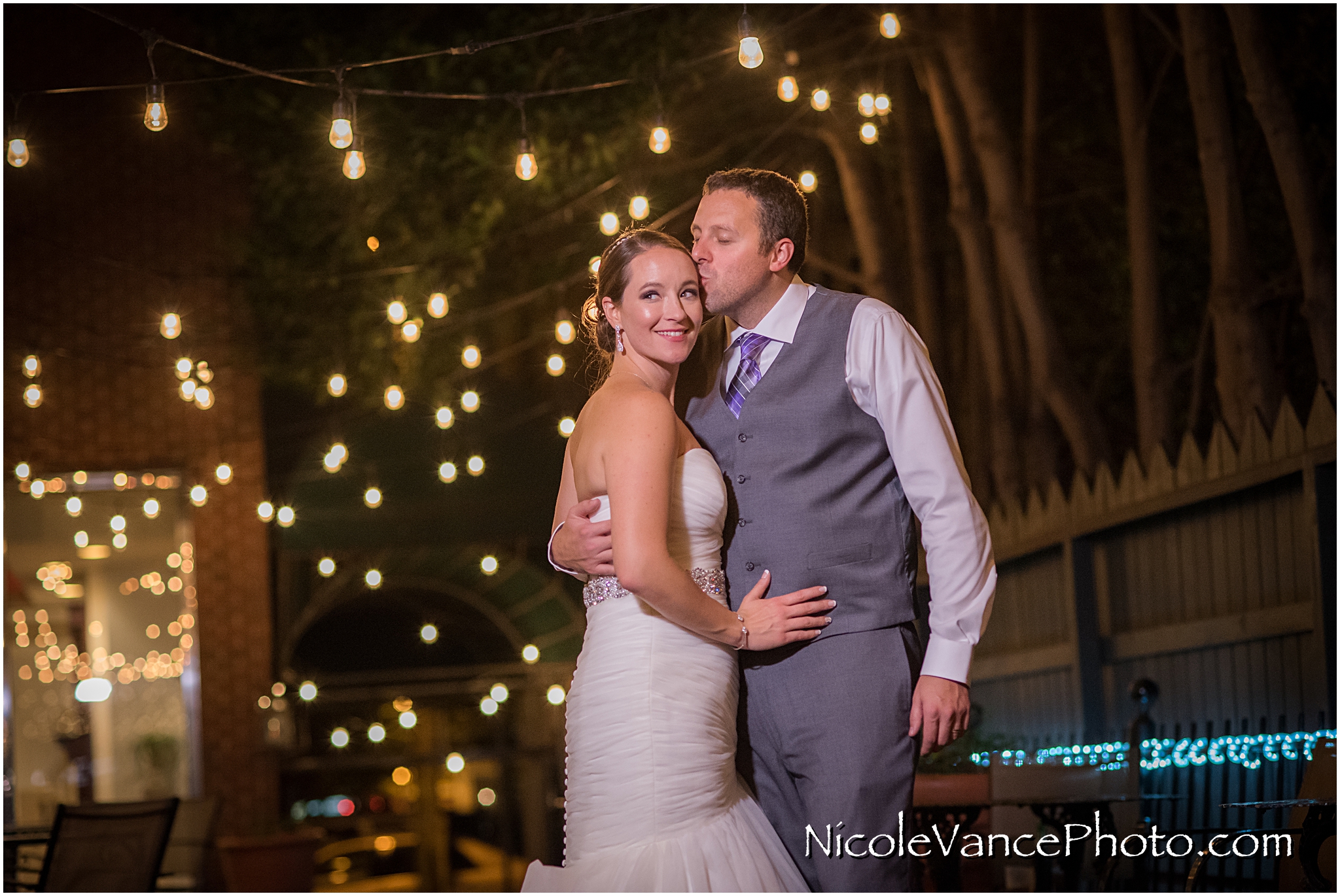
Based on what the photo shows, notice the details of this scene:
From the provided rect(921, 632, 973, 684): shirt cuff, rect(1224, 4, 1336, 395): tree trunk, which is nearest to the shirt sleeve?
rect(921, 632, 973, 684): shirt cuff

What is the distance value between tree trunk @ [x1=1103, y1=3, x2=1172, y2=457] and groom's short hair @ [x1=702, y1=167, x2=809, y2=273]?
12.0ft

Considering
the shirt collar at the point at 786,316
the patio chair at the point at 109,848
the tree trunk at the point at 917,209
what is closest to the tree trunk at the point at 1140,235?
the tree trunk at the point at 917,209

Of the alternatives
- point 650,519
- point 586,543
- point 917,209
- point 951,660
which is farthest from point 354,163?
point 917,209

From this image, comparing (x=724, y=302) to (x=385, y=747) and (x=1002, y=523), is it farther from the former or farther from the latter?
(x=385, y=747)

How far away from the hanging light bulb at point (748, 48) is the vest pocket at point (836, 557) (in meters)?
1.83

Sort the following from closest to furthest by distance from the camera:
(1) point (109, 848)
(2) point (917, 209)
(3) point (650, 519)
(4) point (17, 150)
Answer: (3) point (650, 519) < (4) point (17, 150) < (1) point (109, 848) < (2) point (917, 209)

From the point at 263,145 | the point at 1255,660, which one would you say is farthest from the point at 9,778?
the point at 1255,660

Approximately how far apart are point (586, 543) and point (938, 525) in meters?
0.63

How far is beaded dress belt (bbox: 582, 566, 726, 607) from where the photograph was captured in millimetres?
2498

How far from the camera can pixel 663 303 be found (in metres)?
2.53

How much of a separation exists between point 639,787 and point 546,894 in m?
0.26

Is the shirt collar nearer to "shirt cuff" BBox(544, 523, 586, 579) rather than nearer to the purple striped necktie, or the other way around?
the purple striped necktie

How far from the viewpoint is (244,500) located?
381 inches

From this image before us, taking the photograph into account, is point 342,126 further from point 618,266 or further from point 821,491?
point 821,491
